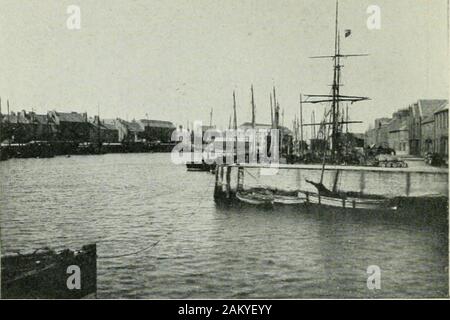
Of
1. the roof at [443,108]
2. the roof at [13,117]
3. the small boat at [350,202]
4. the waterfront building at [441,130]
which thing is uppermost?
the roof at [13,117]

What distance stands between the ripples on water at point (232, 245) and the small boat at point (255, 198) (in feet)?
1.95

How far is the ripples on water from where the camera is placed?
29.7 ft

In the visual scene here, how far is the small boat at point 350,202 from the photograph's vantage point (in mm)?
14586

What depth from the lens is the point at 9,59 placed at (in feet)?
27.8

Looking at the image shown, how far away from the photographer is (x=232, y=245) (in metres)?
12.4

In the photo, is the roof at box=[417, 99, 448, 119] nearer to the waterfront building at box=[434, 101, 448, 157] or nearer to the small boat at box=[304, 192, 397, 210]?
the waterfront building at box=[434, 101, 448, 157]

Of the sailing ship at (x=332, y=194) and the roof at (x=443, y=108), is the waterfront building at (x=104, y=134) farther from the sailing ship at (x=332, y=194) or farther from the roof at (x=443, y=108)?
the roof at (x=443, y=108)

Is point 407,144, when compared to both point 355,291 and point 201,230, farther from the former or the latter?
point 201,230

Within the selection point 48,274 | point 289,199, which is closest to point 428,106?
point 48,274

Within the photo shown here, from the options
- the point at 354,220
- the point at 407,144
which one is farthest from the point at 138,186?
the point at 407,144

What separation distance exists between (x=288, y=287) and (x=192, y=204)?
1085 centimetres

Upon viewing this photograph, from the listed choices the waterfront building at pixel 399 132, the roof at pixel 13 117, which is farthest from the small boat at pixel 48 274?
the waterfront building at pixel 399 132
